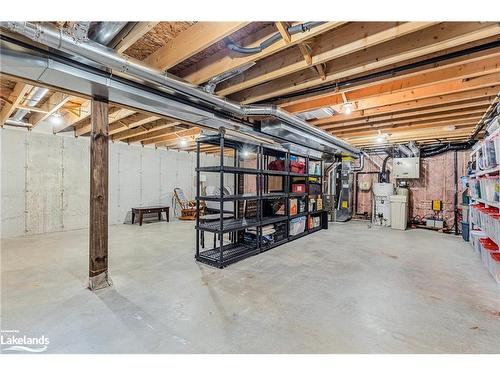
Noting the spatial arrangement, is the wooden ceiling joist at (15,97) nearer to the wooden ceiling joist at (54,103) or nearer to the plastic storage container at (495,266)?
the wooden ceiling joist at (54,103)

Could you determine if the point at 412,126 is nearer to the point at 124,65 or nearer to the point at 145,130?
the point at 124,65

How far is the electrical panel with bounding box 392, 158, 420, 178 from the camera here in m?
6.84

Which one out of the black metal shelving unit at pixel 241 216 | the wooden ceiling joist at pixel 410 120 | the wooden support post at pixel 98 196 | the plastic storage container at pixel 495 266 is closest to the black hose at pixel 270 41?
the black metal shelving unit at pixel 241 216

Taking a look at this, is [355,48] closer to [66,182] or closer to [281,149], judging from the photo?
[281,149]

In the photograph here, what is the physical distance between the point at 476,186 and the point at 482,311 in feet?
10.0

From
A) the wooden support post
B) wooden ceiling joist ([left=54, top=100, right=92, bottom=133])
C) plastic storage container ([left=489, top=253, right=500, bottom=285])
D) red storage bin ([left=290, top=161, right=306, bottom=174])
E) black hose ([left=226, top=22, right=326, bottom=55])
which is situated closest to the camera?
black hose ([left=226, top=22, right=326, bottom=55])

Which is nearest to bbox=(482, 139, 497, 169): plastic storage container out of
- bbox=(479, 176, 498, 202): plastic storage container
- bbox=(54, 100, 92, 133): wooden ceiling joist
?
bbox=(479, 176, 498, 202): plastic storage container

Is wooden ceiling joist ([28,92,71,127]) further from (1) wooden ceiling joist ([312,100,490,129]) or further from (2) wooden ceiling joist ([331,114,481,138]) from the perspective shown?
(2) wooden ceiling joist ([331,114,481,138])

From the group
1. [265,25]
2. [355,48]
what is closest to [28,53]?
[265,25]

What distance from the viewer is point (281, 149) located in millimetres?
4547

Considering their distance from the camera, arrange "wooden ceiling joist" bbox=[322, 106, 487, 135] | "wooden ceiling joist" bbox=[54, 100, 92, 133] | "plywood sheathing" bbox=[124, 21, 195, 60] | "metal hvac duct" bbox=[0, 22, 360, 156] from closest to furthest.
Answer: "metal hvac duct" bbox=[0, 22, 360, 156]
"plywood sheathing" bbox=[124, 21, 195, 60]
"wooden ceiling joist" bbox=[322, 106, 487, 135]
"wooden ceiling joist" bbox=[54, 100, 92, 133]

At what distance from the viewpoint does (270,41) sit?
2.06 metres

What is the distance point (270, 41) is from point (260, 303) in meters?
2.40

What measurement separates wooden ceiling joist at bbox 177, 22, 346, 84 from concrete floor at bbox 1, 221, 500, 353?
2335 mm
